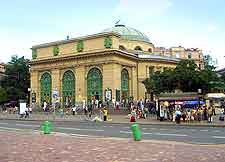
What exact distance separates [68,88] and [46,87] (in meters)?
5.48

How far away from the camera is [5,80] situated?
92.9m

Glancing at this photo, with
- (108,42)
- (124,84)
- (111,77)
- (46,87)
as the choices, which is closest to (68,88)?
(46,87)

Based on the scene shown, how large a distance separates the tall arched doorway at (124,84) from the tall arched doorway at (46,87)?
13.6 m

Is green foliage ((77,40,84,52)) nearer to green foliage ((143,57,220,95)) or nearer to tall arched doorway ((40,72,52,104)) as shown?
tall arched doorway ((40,72,52,104))

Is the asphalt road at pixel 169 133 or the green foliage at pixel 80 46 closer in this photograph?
the asphalt road at pixel 169 133

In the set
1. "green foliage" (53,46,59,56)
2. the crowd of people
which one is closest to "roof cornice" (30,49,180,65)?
"green foliage" (53,46,59,56)

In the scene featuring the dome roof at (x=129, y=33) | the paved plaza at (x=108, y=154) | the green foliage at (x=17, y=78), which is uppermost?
the dome roof at (x=129, y=33)

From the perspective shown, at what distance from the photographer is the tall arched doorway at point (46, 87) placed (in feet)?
256

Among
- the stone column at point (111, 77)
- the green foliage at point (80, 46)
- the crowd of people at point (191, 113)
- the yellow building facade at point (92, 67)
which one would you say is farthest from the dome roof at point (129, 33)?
the crowd of people at point (191, 113)

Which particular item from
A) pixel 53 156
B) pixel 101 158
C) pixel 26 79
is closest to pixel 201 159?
pixel 101 158

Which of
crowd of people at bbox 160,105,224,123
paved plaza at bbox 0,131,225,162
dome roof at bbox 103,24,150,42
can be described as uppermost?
dome roof at bbox 103,24,150,42

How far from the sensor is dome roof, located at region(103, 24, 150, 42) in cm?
8563

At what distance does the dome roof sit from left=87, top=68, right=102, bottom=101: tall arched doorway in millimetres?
15879

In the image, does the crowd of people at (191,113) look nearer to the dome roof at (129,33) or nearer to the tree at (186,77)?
the tree at (186,77)
